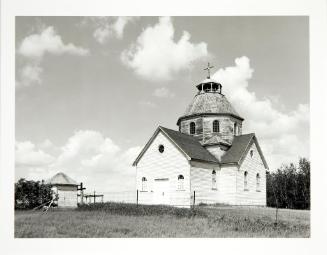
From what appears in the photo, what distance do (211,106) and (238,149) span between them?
8.06 ft

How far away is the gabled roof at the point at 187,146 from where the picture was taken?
20047 millimetres

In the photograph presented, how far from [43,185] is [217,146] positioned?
826 cm

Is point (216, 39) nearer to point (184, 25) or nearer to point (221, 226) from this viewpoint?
point (184, 25)

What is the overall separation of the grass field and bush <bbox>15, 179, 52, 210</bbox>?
2165 millimetres

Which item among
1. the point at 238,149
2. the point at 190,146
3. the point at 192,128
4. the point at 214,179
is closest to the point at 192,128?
the point at 192,128

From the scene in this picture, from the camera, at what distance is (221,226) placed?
1311cm

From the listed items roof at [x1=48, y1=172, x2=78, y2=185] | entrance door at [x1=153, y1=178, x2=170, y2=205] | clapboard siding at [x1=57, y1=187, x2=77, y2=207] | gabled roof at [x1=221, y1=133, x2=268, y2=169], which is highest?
gabled roof at [x1=221, y1=133, x2=268, y2=169]

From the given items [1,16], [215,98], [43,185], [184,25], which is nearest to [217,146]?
[215,98]

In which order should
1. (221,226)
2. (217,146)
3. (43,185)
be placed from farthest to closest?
(217,146), (43,185), (221,226)

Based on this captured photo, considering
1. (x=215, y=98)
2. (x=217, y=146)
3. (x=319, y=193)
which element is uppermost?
(x=215, y=98)

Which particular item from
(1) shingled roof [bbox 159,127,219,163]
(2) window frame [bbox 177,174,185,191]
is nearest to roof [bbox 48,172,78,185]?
(2) window frame [bbox 177,174,185,191]

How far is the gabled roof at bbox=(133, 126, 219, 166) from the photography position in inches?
789

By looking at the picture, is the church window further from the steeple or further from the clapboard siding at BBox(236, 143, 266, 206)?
the clapboard siding at BBox(236, 143, 266, 206)

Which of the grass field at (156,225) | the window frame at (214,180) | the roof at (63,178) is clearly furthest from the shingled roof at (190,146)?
the grass field at (156,225)
